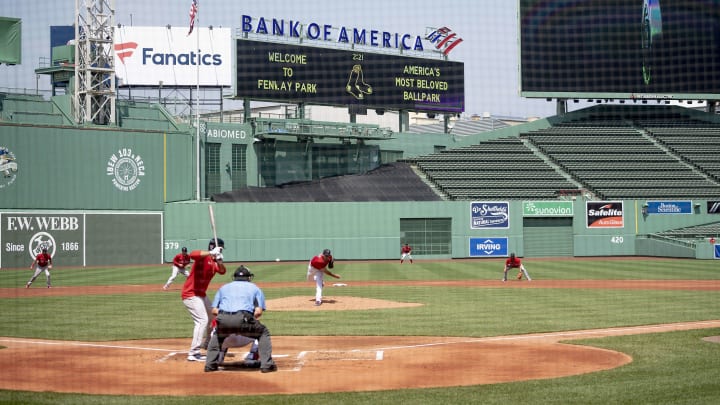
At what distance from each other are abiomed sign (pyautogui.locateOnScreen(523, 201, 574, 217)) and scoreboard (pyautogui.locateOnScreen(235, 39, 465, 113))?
39.5 ft

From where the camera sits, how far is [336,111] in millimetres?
73312

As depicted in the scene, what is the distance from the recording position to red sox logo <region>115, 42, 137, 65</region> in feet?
184

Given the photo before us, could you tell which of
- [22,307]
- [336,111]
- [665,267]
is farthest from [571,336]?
[336,111]

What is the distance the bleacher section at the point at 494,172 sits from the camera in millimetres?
57984

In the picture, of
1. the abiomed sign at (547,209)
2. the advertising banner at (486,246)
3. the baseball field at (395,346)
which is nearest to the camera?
the baseball field at (395,346)

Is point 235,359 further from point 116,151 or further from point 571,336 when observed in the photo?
point 116,151

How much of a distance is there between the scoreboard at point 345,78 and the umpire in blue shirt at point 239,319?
42.4 metres

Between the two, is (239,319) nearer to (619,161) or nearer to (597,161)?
(597,161)

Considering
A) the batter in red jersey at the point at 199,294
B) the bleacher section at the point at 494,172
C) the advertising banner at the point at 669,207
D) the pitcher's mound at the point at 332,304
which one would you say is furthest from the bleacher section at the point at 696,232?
the batter in red jersey at the point at 199,294

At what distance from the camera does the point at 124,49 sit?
56281mm

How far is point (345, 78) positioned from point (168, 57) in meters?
12.0

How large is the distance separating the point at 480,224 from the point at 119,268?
2280 cm

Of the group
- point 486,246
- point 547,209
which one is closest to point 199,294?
point 486,246

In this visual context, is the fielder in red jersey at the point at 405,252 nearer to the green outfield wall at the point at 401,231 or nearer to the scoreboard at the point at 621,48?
the green outfield wall at the point at 401,231
